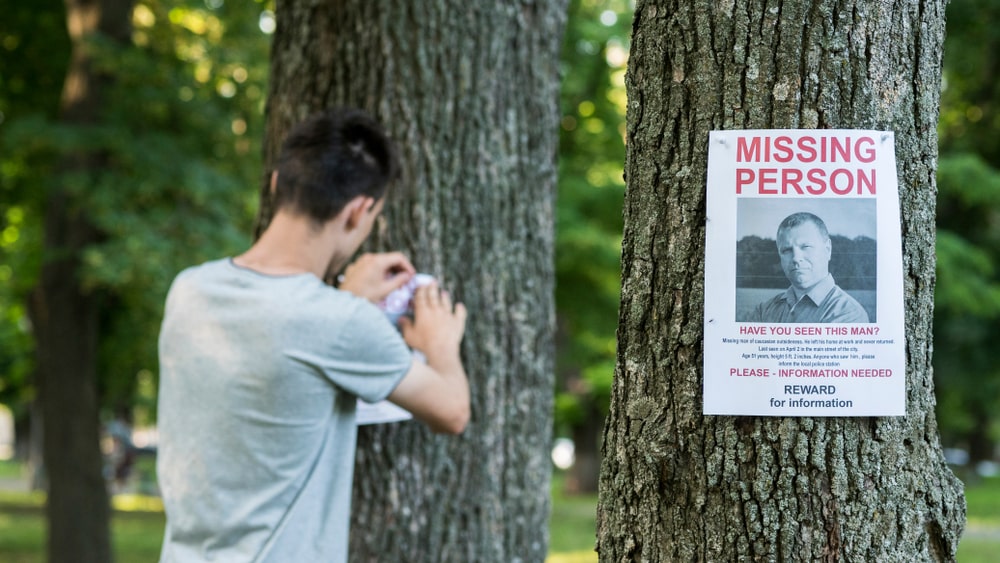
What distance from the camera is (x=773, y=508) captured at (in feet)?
5.62

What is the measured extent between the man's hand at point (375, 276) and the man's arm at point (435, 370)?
0.28 ft

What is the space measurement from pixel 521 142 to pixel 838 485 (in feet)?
6.98

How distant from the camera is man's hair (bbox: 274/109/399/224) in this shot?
265 centimetres

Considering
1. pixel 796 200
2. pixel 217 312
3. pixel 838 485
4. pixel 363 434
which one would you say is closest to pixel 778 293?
pixel 796 200

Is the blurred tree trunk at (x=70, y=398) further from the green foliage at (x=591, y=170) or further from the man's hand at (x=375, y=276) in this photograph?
the man's hand at (x=375, y=276)

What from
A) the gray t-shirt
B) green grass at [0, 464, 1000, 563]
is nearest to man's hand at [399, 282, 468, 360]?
the gray t-shirt

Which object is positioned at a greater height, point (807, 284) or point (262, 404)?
point (807, 284)

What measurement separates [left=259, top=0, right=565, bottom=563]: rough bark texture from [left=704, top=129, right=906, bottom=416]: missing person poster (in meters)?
→ 1.77

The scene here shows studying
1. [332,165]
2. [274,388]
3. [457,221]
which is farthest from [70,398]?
[274,388]

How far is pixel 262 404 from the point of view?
245 centimetres

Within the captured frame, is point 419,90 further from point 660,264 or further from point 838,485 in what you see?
point 838,485

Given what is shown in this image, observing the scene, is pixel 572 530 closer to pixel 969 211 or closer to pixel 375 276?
pixel 969 211

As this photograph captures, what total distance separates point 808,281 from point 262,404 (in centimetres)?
129

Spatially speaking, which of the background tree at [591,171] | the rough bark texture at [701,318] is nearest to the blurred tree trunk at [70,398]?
the background tree at [591,171]
